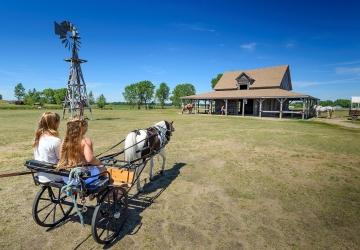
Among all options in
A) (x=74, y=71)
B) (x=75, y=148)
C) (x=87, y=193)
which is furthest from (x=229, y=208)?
(x=74, y=71)

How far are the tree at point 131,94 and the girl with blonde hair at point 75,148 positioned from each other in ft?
298

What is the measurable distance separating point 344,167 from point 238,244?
7207mm

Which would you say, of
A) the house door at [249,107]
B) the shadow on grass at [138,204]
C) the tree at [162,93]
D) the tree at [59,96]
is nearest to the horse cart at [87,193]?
the shadow on grass at [138,204]

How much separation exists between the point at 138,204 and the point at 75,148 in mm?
2387

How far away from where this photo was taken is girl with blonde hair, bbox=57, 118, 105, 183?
4.18 metres

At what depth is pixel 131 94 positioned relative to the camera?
9381cm

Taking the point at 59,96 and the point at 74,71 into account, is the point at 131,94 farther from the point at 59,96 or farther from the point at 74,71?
the point at 74,71

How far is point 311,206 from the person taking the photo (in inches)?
230

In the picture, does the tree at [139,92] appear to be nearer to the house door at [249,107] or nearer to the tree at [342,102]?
the house door at [249,107]

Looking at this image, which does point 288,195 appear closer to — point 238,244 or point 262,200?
point 262,200

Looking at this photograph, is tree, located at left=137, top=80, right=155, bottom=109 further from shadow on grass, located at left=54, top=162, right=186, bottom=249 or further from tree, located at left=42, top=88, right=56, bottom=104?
shadow on grass, located at left=54, top=162, right=186, bottom=249

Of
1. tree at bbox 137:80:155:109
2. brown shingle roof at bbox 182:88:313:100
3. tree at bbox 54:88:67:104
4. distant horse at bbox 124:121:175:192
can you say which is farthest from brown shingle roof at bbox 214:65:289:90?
tree at bbox 54:88:67:104

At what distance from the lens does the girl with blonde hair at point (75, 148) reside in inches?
165

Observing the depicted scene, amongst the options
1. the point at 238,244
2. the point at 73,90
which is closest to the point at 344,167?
the point at 238,244
